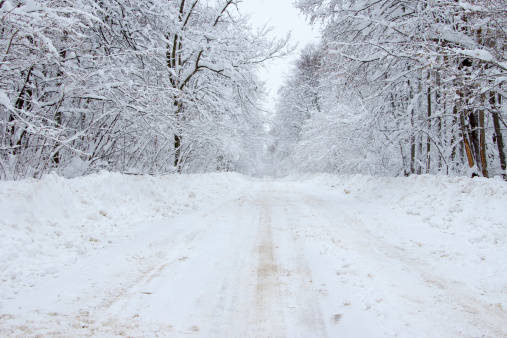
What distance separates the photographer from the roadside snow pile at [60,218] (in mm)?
4062

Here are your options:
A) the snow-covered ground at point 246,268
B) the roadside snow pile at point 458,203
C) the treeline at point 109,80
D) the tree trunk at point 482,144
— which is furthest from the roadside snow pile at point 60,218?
the tree trunk at point 482,144

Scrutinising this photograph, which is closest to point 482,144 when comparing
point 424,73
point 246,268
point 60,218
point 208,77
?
point 424,73

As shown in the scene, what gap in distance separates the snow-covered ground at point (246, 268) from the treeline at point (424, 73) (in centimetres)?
204

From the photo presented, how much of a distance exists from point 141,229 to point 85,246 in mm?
1622

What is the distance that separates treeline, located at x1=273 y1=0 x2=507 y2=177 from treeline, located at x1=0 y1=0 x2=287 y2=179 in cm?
247

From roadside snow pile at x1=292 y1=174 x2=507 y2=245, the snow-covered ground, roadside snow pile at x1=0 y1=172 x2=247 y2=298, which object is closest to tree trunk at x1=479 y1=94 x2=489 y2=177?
roadside snow pile at x1=292 y1=174 x2=507 y2=245

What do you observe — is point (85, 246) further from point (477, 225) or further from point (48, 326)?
point (477, 225)

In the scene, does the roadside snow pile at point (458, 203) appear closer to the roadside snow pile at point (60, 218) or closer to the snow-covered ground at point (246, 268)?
the snow-covered ground at point (246, 268)

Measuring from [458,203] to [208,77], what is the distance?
35.7ft

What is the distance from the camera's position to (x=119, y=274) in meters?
4.03

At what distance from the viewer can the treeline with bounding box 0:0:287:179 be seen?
17.7 ft

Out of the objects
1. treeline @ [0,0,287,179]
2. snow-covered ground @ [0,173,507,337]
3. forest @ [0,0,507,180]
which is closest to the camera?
snow-covered ground @ [0,173,507,337]

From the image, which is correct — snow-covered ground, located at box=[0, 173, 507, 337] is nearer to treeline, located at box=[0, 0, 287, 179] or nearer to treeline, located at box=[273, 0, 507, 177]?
treeline, located at box=[0, 0, 287, 179]

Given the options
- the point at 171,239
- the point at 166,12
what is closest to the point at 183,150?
the point at 166,12
